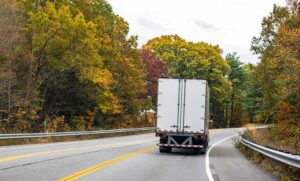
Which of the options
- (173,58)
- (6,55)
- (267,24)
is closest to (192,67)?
(173,58)

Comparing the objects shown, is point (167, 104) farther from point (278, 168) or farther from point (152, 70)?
point (152, 70)

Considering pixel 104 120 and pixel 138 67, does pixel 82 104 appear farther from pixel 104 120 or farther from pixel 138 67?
pixel 138 67

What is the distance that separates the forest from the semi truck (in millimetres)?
4499

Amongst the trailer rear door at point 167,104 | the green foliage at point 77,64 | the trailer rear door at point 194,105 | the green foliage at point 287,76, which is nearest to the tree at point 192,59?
the green foliage at point 77,64

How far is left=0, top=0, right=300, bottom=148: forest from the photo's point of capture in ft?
83.1

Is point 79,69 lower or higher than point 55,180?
higher

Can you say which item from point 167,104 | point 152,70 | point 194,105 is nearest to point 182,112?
point 194,105

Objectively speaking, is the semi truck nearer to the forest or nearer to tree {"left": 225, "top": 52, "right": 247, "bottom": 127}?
the forest

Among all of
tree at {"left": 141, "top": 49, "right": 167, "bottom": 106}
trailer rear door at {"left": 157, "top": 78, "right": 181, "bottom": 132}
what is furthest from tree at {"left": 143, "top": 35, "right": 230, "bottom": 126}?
trailer rear door at {"left": 157, "top": 78, "right": 181, "bottom": 132}

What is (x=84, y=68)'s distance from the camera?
3322 centimetres

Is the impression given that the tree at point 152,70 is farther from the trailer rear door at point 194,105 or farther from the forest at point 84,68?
the trailer rear door at point 194,105

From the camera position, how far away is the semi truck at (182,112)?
1986cm

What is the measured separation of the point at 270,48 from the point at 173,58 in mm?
31703

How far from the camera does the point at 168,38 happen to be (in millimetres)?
70500
